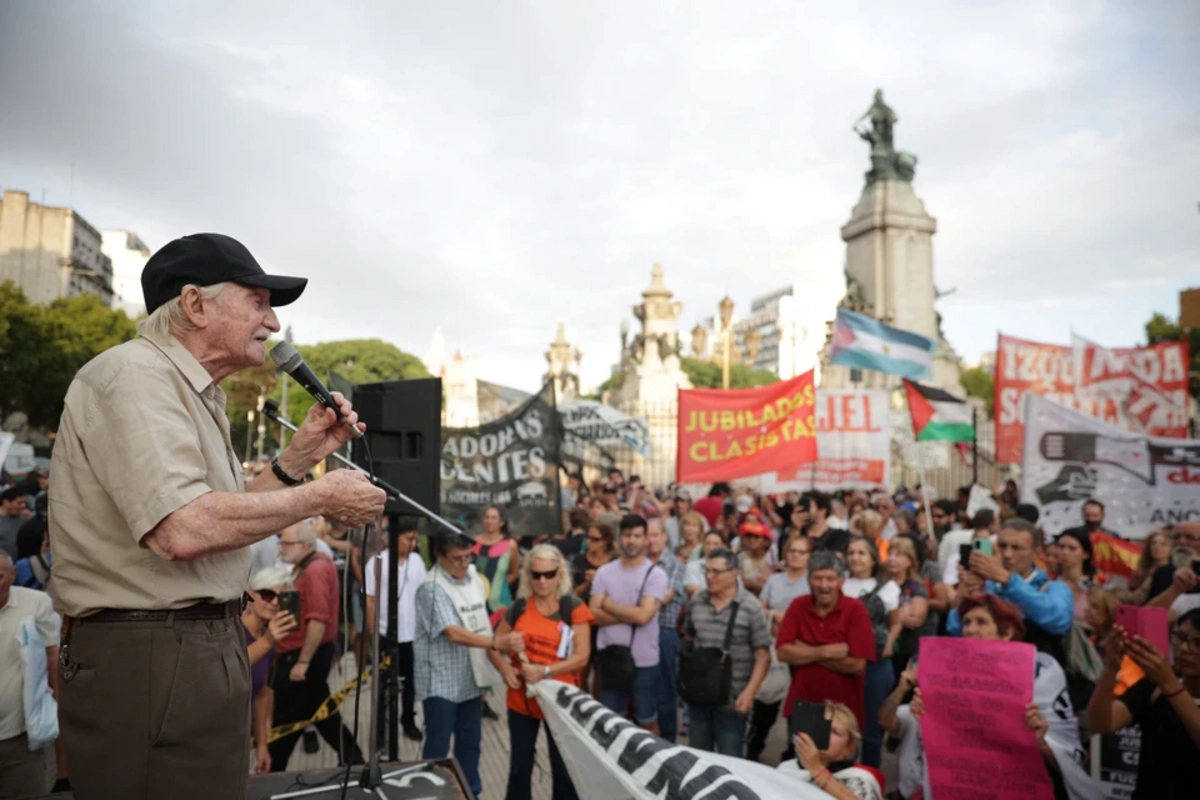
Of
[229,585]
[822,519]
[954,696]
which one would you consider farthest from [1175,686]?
[822,519]

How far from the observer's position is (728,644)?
20.5 feet

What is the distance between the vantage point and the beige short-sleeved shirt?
80.4 inches

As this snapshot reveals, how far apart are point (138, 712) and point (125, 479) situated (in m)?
0.58

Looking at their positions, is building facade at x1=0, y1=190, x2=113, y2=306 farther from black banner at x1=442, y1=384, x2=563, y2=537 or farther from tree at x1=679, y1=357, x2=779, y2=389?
tree at x1=679, y1=357, x2=779, y2=389

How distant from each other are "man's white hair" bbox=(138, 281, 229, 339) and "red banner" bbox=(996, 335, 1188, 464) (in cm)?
1421

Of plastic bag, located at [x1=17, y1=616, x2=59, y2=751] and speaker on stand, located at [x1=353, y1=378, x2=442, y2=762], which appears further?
speaker on stand, located at [x1=353, y1=378, x2=442, y2=762]

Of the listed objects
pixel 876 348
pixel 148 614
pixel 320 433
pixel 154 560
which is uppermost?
pixel 876 348

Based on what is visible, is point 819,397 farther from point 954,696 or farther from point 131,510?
point 131,510

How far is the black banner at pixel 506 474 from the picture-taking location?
29.9 ft

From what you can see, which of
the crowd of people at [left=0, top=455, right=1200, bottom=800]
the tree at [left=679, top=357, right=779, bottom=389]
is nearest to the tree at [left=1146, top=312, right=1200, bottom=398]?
the tree at [left=679, top=357, right=779, bottom=389]

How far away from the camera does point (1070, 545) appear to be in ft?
22.3

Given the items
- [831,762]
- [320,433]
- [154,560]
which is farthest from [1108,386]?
[154,560]

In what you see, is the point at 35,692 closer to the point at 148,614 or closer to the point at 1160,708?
the point at 148,614

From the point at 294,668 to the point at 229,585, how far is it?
4.34m
